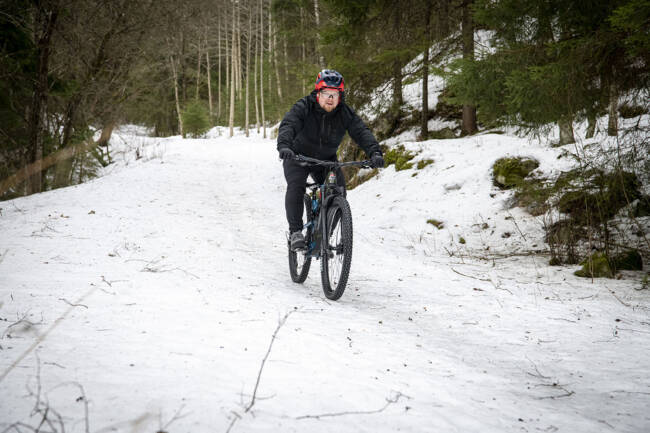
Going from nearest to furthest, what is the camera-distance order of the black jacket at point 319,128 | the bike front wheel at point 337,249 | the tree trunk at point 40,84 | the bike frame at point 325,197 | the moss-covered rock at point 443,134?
the bike front wheel at point 337,249 → the bike frame at point 325,197 → the black jacket at point 319,128 → the tree trunk at point 40,84 → the moss-covered rock at point 443,134

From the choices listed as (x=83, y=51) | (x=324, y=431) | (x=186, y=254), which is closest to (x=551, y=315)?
(x=324, y=431)

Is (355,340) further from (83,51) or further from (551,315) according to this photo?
(83,51)

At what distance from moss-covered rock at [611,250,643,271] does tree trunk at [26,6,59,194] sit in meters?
11.2

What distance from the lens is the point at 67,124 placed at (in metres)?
9.95

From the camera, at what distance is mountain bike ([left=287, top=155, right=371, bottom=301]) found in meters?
3.37

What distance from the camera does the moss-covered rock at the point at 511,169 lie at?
24.5 feet

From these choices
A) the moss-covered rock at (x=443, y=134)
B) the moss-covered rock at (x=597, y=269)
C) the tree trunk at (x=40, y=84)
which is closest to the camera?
the moss-covered rock at (x=597, y=269)

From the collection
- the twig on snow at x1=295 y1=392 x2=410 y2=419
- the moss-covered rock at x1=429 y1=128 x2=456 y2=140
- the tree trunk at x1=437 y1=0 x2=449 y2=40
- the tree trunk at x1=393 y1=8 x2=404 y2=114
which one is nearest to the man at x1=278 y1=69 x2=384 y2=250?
the twig on snow at x1=295 y1=392 x2=410 y2=419

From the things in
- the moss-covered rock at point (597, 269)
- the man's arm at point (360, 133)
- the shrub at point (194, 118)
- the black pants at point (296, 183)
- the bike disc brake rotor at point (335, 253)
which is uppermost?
the shrub at point (194, 118)

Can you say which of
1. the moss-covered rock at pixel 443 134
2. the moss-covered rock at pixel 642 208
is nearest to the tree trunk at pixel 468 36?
the moss-covered rock at pixel 443 134

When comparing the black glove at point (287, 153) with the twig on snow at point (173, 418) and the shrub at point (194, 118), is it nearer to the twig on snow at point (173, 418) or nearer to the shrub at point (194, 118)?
the twig on snow at point (173, 418)

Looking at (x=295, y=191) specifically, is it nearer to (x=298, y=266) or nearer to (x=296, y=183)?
(x=296, y=183)

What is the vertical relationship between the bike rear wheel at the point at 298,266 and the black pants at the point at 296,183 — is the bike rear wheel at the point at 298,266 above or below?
below

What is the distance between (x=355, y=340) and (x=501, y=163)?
6.76 metres
